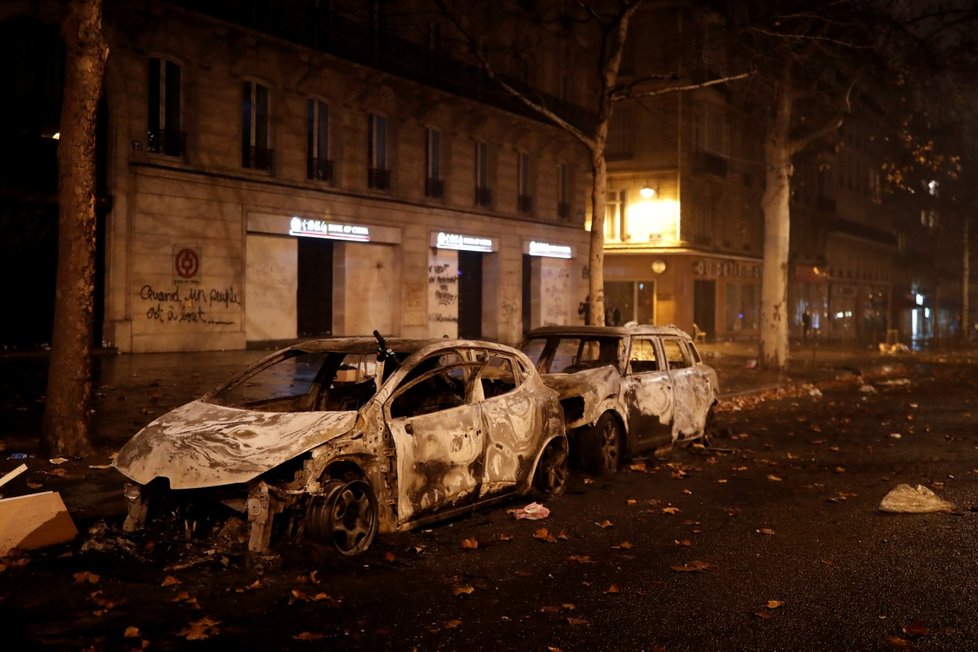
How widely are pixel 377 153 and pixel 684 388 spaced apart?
18.8 metres

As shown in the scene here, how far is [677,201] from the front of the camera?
42625mm

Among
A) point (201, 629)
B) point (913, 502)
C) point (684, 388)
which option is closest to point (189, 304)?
point (684, 388)

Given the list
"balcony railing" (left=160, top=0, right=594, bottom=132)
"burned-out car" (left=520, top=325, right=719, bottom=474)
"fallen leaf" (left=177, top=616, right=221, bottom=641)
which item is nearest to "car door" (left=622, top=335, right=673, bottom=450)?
"burned-out car" (left=520, top=325, right=719, bottom=474)

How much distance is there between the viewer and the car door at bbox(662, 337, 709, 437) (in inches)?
433

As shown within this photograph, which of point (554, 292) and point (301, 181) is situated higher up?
point (301, 181)

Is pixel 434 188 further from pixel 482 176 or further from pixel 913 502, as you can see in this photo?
pixel 913 502

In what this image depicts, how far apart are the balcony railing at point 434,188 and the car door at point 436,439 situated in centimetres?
2249

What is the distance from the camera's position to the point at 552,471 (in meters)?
8.51

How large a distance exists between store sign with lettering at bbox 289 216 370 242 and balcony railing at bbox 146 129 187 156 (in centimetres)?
372

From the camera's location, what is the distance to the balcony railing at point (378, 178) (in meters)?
27.8

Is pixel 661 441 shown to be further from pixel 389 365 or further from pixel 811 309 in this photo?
pixel 811 309

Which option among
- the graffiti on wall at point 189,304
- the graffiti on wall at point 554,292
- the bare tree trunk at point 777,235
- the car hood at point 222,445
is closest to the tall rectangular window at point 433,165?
the graffiti on wall at point 554,292

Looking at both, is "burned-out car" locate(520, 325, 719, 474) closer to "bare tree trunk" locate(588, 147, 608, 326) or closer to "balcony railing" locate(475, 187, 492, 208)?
"bare tree trunk" locate(588, 147, 608, 326)

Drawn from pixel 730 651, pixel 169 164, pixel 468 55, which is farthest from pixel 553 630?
pixel 468 55
